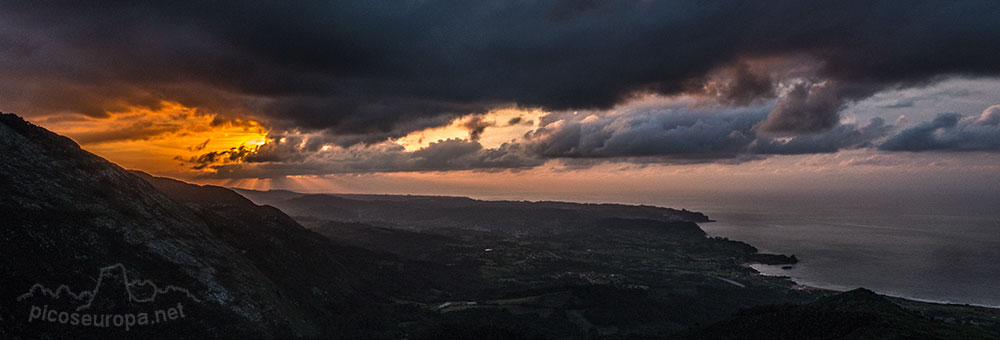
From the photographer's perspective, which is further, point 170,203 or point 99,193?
point 170,203

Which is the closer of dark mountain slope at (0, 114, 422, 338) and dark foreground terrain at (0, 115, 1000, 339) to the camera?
dark mountain slope at (0, 114, 422, 338)

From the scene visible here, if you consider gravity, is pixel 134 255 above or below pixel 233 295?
above

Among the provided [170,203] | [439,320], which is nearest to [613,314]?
[439,320]

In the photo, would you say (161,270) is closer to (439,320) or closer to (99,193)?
(99,193)

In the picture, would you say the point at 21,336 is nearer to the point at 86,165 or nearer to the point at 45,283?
the point at 45,283

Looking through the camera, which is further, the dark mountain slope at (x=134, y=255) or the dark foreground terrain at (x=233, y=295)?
the dark foreground terrain at (x=233, y=295)

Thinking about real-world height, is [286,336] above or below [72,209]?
below

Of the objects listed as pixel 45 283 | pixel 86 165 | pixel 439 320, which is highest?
pixel 86 165

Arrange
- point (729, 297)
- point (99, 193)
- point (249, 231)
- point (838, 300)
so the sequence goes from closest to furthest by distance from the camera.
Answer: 1. point (99, 193)
2. point (838, 300)
3. point (249, 231)
4. point (729, 297)

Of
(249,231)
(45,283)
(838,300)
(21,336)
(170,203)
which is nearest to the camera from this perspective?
(21,336)

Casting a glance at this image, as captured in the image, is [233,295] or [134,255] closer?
[134,255]
